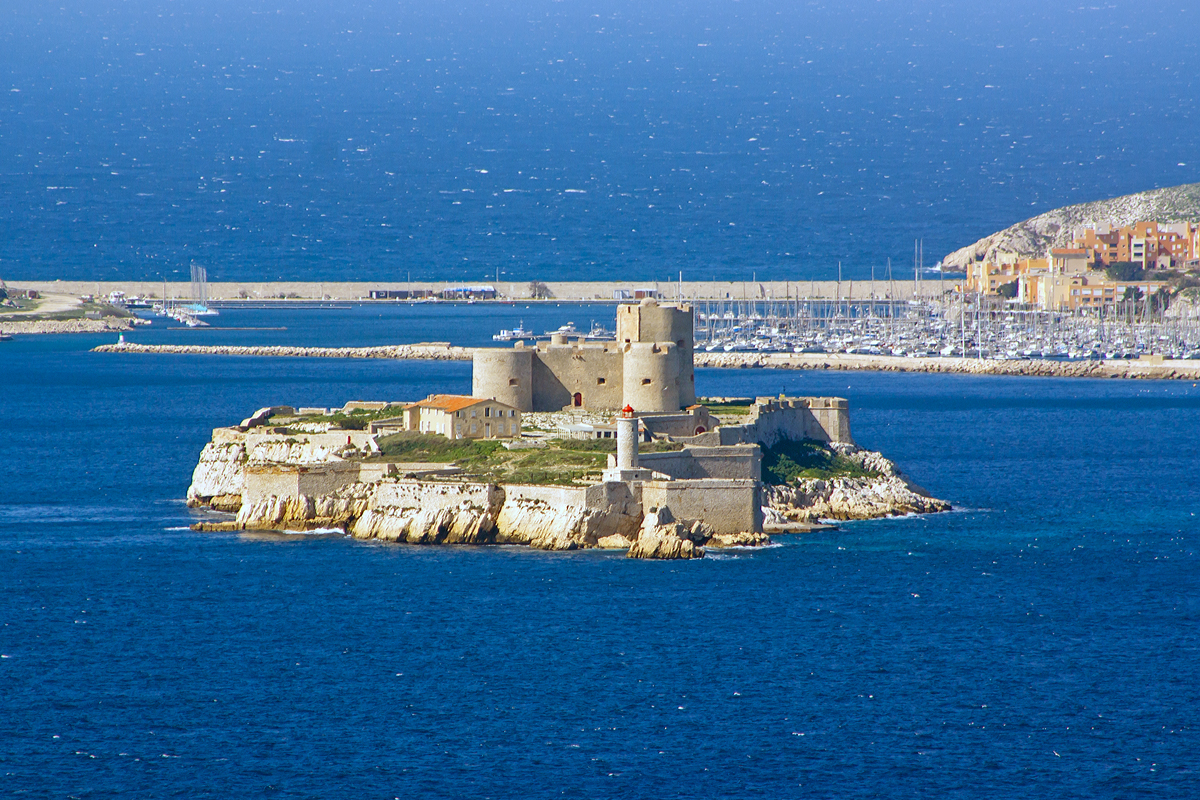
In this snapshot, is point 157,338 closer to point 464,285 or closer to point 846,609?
point 464,285

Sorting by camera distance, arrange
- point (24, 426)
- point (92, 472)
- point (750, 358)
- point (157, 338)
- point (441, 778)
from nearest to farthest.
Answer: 1. point (441, 778)
2. point (92, 472)
3. point (24, 426)
4. point (750, 358)
5. point (157, 338)

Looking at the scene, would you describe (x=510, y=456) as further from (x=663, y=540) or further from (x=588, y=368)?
(x=588, y=368)

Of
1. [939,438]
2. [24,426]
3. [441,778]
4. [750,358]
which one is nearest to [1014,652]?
[441,778]

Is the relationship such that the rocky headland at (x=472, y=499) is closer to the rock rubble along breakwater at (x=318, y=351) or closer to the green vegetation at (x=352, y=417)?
the green vegetation at (x=352, y=417)

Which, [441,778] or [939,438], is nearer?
[441,778]

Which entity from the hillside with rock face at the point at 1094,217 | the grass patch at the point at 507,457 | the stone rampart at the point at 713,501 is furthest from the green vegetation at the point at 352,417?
the hillside with rock face at the point at 1094,217

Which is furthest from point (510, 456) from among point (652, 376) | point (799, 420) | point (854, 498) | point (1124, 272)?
point (1124, 272)

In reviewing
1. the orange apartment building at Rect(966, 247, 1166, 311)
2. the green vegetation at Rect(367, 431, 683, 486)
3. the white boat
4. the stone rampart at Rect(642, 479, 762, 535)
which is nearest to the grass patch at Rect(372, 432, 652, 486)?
the green vegetation at Rect(367, 431, 683, 486)
